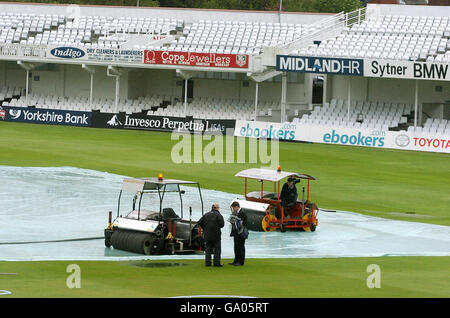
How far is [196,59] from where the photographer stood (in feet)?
207

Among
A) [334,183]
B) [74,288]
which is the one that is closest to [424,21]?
[334,183]

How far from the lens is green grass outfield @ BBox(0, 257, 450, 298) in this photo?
17.8 meters

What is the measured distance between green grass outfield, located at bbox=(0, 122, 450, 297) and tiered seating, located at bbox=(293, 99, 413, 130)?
180 inches

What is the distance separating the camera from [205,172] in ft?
134

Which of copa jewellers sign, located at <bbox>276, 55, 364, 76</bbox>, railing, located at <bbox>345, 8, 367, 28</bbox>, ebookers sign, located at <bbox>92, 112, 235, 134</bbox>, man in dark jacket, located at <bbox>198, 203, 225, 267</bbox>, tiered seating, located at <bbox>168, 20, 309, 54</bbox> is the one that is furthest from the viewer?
tiered seating, located at <bbox>168, 20, 309, 54</bbox>

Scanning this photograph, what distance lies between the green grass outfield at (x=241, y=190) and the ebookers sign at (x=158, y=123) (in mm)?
1509

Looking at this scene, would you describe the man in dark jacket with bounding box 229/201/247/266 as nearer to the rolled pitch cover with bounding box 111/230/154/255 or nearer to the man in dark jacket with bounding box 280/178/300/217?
the rolled pitch cover with bounding box 111/230/154/255

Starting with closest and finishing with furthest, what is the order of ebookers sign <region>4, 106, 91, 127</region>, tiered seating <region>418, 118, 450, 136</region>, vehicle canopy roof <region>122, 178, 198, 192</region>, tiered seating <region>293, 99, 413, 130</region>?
vehicle canopy roof <region>122, 178, 198, 192</region>, tiered seating <region>418, 118, 450, 136</region>, tiered seating <region>293, 99, 413, 130</region>, ebookers sign <region>4, 106, 91, 127</region>

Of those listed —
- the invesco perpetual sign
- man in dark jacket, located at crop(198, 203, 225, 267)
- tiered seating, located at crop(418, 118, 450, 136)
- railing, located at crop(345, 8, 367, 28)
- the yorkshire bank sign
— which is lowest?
man in dark jacket, located at crop(198, 203, 225, 267)

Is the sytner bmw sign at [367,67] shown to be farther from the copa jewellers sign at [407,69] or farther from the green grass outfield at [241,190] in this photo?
the green grass outfield at [241,190]

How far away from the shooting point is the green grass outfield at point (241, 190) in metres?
18.3

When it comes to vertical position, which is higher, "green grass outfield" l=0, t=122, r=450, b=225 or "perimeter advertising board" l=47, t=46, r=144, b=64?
"perimeter advertising board" l=47, t=46, r=144, b=64

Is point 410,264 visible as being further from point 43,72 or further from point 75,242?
point 43,72
